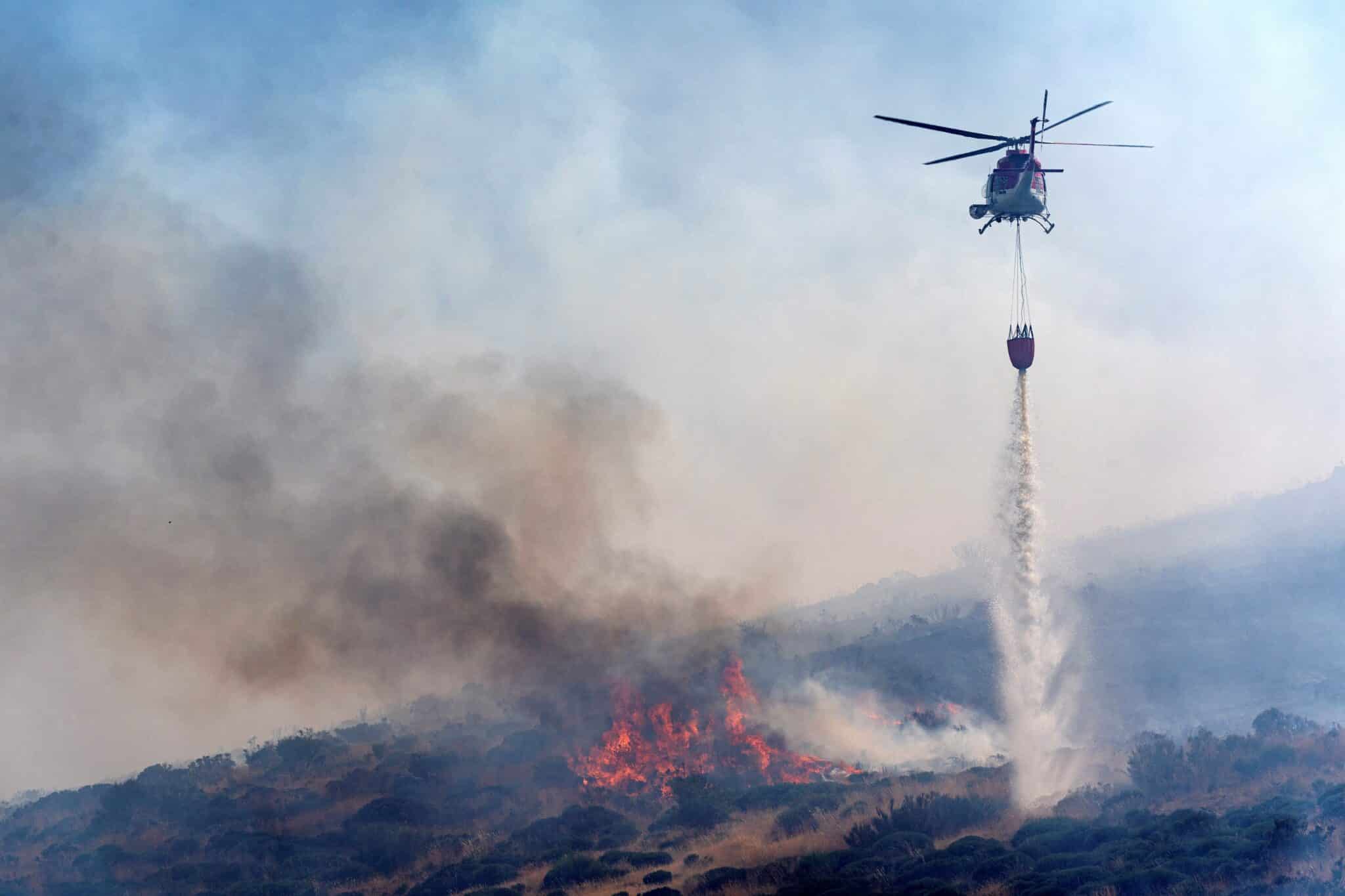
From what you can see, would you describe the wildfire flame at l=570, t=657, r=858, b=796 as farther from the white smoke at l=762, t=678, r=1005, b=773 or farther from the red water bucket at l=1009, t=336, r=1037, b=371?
the red water bucket at l=1009, t=336, r=1037, b=371

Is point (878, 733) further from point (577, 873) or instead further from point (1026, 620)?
point (577, 873)

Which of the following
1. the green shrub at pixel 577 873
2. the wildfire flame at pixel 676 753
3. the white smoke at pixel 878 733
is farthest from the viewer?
the white smoke at pixel 878 733

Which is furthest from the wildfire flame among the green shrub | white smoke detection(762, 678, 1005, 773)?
the green shrub

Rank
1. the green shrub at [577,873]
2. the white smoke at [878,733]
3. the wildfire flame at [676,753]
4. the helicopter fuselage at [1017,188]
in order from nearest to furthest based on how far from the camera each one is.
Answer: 1. the green shrub at [577,873]
2. the helicopter fuselage at [1017,188]
3. the wildfire flame at [676,753]
4. the white smoke at [878,733]

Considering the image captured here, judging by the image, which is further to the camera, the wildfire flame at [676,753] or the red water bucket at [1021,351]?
the wildfire flame at [676,753]

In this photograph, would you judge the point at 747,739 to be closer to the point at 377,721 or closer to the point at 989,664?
the point at 989,664

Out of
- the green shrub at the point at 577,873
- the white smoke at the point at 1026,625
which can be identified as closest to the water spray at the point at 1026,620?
the white smoke at the point at 1026,625

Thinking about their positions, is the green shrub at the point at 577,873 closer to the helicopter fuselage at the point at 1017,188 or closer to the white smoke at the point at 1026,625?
the white smoke at the point at 1026,625

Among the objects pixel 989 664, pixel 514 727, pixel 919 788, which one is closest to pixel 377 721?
pixel 514 727

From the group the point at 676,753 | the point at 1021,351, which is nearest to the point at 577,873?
the point at 676,753
